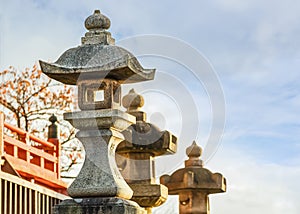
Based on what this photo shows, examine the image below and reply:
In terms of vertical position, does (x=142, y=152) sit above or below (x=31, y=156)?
below

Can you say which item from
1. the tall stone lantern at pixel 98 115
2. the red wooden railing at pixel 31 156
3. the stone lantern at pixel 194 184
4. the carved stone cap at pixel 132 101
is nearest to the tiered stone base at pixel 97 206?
the tall stone lantern at pixel 98 115

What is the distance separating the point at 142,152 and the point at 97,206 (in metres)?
1.83

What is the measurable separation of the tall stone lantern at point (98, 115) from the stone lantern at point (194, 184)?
101 inches

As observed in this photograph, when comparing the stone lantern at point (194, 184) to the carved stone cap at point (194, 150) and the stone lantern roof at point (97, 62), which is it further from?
the stone lantern roof at point (97, 62)

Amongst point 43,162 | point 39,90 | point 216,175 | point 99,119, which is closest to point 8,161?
point 43,162

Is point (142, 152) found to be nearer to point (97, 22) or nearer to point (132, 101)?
point (132, 101)

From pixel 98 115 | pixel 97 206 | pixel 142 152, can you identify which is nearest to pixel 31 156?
pixel 142 152

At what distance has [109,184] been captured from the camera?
5328 millimetres

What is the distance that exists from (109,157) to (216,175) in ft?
9.40

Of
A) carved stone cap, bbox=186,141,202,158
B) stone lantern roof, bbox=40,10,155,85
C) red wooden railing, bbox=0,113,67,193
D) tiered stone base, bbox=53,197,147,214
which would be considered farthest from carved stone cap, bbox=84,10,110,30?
red wooden railing, bbox=0,113,67,193

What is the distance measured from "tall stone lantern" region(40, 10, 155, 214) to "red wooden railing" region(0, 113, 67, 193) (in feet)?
13.0

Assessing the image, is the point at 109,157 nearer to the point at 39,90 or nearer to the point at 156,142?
the point at 156,142

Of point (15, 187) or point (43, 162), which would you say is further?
point (43, 162)

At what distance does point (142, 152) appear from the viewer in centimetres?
708
